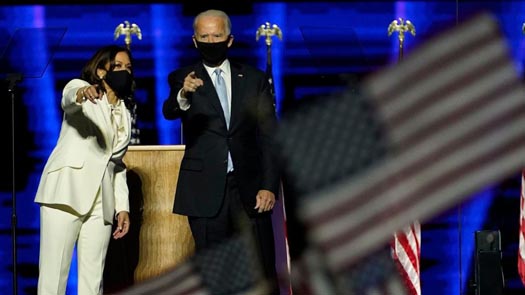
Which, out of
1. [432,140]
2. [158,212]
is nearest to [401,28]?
[158,212]

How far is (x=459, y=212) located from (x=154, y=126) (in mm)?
1791

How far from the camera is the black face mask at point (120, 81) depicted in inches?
191

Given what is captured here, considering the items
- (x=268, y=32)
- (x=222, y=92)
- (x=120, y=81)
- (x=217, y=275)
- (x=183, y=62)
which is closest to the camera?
(x=217, y=275)

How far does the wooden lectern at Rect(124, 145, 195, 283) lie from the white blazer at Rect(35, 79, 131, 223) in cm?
72

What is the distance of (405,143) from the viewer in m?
1.58

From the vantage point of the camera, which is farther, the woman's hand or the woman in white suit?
the woman's hand

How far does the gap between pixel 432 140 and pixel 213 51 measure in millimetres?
3452

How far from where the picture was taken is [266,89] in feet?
17.0

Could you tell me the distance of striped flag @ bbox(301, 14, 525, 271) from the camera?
5.16 ft

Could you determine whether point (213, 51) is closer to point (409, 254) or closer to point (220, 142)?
point (220, 142)

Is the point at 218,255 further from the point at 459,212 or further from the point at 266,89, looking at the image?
the point at 459,212

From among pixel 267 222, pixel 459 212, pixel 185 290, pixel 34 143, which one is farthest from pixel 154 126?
pixel 185 290

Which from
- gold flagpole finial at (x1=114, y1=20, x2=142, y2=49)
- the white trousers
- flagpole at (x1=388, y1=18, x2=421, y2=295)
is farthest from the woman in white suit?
gold flagpole finial at (x1=114, y1=20, x2=142, y2=49)

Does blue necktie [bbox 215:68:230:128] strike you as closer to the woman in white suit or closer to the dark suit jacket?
the dark suit jacket
